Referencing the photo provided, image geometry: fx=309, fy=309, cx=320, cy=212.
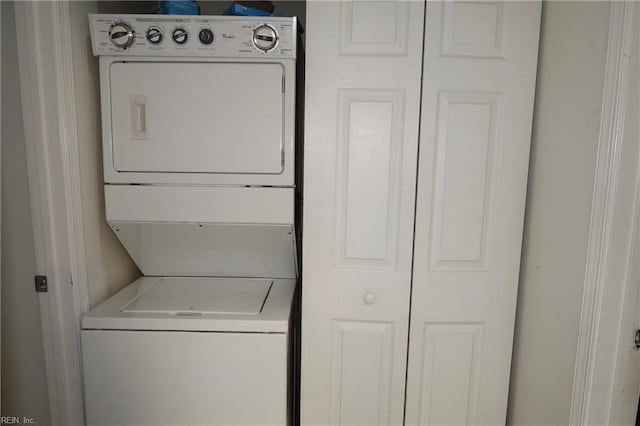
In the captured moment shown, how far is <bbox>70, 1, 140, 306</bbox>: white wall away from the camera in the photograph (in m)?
1.32

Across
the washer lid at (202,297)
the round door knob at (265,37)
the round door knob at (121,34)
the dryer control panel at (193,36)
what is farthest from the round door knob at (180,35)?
the washer lid at (202,297)

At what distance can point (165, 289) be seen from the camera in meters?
1.57

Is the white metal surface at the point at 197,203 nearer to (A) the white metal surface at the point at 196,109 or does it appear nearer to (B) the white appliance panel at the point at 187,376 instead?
(A) the white metal surface at the point at 196,109

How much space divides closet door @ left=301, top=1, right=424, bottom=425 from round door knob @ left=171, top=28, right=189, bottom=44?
499 millimetres

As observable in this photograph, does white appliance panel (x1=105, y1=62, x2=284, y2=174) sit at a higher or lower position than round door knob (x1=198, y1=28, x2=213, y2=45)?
lower

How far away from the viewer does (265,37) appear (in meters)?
1.24

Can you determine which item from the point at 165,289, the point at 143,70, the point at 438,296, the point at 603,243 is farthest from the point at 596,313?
the point at 143,70

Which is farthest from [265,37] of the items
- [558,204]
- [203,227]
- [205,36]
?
[558,204]

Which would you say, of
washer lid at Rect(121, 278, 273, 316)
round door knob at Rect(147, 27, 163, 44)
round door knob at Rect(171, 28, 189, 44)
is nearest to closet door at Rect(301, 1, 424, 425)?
washer lid at Rect(121, 278, 273, 316)

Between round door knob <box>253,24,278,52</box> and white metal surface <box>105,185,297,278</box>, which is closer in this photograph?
round door knob <box>253,24,278,52</box>

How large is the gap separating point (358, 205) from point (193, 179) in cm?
72

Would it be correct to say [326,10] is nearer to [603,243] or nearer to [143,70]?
[143,70]

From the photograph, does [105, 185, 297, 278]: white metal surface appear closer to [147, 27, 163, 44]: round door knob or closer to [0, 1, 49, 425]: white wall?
[0, 1, 49, 425]: white wall

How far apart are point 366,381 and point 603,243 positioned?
1017 mm
